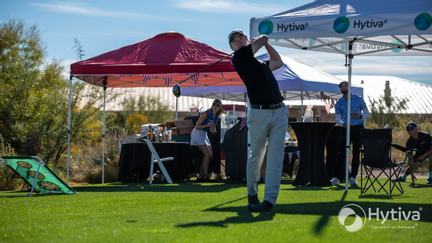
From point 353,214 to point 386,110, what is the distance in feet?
70.2

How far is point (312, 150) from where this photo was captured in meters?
13.8

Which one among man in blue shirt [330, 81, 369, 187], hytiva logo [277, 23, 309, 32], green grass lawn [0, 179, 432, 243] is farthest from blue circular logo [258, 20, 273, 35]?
man in blue shirt [330, 81, 369, 187]

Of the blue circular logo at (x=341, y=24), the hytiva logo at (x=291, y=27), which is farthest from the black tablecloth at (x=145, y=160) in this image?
the blue circular logo at (x=341, y=24)

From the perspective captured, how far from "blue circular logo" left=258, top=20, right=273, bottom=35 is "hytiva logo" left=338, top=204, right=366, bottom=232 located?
317 cm

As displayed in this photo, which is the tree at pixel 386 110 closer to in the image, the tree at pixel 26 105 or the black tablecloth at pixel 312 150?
the tree at pixel 26 105

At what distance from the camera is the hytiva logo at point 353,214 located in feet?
24.7

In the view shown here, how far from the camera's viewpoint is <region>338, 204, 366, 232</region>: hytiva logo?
24.7ft

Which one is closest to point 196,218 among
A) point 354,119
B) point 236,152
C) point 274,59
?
point 274,59

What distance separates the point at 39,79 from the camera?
23.7m

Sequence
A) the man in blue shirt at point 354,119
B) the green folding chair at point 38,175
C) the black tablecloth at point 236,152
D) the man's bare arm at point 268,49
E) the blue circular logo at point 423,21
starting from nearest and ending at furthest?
the man's bare arm at point 268,49
the blue circular logo at point 423,21
the green folding chair at point 38,175
the man in blue shirt at point 354,119
the black tablecloth at point 236,152

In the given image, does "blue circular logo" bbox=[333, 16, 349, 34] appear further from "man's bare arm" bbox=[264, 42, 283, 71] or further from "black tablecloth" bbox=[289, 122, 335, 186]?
"black tablecloth" bbox=[289, 122, 335, 186]

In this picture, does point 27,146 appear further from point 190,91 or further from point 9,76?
point 190,91

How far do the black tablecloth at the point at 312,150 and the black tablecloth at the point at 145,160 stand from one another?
322 cm

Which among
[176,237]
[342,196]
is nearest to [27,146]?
[342,196]
